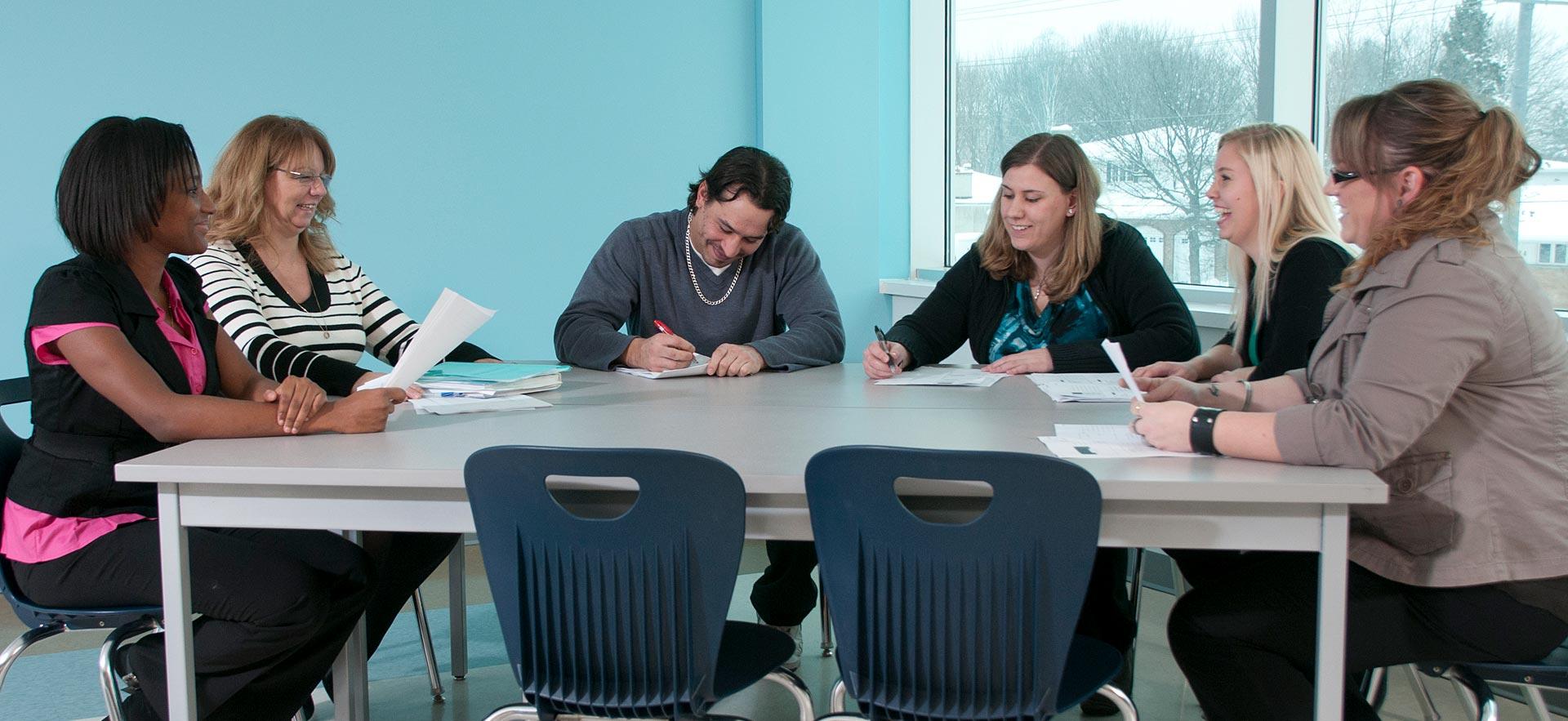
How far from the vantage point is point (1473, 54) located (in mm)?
2945

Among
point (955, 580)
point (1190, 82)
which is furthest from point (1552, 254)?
point (955, 580)

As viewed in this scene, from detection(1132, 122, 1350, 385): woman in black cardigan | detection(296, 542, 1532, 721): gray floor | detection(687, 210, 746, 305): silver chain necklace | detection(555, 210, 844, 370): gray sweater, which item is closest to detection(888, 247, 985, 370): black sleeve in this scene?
detection(555, 210, 844, 370): gray sweater

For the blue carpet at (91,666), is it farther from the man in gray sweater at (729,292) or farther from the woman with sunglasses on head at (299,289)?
the man in gray sweater at (729,292)

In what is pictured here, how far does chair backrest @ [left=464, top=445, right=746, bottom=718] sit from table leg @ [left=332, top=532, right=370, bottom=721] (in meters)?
0.85

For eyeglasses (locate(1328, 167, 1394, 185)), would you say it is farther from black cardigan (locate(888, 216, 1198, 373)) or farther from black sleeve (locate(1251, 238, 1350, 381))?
black cardigan (locate(888, 216, 1198, 373))

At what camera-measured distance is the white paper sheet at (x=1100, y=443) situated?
1760mm

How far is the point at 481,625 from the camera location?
3.54 m

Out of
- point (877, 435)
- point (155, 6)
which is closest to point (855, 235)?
point (155, 6)

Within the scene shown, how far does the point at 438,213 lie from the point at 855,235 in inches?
62.9

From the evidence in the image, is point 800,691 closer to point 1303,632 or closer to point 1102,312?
point 1303,632

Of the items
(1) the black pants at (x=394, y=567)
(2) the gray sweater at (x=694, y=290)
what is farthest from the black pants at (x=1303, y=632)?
(1) the black pants at (x=394, y=567)

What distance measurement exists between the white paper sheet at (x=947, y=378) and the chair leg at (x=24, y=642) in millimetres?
1615

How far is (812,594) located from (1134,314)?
1.07m

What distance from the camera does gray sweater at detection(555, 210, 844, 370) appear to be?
10.3ft
